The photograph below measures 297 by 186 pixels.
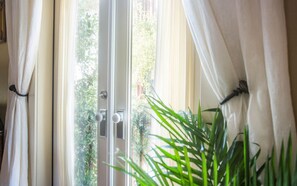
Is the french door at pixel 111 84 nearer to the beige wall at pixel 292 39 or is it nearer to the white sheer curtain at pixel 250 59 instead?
the white sheer curtain at pixel 250 59

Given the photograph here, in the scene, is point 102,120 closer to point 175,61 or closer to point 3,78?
point 175,61

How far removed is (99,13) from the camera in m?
1.62

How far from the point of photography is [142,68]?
141 cm

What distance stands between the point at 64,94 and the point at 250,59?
4.64 feet

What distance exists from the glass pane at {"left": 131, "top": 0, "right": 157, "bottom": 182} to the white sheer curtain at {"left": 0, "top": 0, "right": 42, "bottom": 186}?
2.63 ft

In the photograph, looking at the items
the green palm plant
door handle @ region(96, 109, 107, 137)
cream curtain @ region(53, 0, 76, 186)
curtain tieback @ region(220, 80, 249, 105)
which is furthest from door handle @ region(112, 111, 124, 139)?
curtain tieback @ region(220, 80, 249, 105)

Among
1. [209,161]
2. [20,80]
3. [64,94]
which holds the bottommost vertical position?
[209,161]

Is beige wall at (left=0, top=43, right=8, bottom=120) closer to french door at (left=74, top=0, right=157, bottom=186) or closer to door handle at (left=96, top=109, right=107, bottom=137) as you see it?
french door at (left=74, top=0, right=157, bottom=186)

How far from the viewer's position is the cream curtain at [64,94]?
177 centimetres

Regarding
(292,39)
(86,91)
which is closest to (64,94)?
(86,91)

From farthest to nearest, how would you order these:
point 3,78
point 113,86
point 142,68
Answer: point 3,78, point 113,86, point 142,68

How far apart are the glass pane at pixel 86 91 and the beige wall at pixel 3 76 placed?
2.70 ft

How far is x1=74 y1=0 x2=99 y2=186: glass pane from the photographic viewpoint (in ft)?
5.51

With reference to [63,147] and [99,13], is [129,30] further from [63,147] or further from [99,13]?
[63,147]
